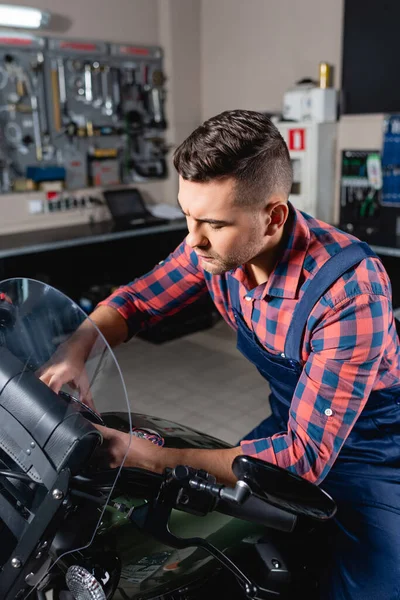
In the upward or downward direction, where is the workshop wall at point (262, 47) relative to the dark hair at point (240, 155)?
upward

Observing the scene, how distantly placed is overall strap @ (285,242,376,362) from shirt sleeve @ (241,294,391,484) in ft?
0.18

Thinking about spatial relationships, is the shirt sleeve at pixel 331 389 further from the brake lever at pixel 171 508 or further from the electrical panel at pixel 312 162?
the electrical panel at pixel 312 162

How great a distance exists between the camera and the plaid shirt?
104cm

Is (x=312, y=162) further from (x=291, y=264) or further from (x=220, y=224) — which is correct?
(x=220, y=224)

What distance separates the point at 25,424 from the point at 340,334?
59cm

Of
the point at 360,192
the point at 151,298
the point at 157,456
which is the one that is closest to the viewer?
the point at 157,456

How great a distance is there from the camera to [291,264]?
1.24 meters

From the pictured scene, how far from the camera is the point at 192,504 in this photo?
0.78 metres

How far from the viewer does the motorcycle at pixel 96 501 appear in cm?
76

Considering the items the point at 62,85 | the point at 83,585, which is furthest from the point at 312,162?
the point at 83,585

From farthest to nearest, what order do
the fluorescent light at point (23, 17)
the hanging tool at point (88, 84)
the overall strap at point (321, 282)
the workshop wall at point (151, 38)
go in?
the hanging tool at point (88, 84) < the workshop wall at point (151, 38) < the fluorescent light at point (23, 17) < the overall strap at point (321, 282)

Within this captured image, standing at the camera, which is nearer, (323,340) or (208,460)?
(208,460)

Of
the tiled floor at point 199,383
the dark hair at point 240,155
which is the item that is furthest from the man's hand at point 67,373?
the tiled floor at point 199,383

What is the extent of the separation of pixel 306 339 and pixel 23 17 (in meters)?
3.54
